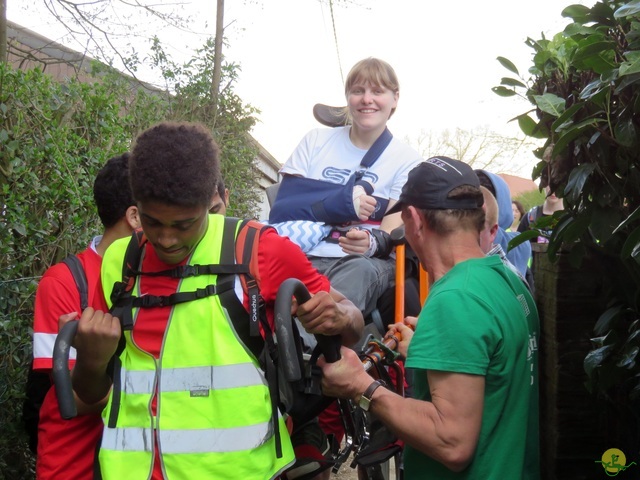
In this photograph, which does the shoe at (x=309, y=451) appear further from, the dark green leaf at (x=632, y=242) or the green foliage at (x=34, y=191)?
the green foliage at (x=34, y=191)

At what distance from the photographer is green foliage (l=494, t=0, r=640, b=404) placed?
2508 millimetres

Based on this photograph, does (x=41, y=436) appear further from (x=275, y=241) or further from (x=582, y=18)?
(x=582, y=18)

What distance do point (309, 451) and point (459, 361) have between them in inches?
39.0

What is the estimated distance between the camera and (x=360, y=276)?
3.96 m

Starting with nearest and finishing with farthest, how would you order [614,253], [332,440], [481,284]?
[481,284]
[614,253]
[332,440]

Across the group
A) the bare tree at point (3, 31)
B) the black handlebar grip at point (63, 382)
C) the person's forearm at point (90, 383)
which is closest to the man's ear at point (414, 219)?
the person's forearm at point (90, 383)

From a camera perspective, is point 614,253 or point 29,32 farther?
point 29,32

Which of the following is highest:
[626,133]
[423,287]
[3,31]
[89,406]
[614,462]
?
[3,31]

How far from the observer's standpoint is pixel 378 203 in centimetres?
426

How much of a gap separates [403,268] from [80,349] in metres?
2.04

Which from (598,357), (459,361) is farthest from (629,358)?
(459,361)

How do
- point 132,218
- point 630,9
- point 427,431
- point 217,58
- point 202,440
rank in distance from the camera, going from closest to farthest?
1. point 630,9
2. point 202,440
3. point 427,431
4. point 132,218
5. point 217,58

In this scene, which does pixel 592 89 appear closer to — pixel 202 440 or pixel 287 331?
pixel 287 331

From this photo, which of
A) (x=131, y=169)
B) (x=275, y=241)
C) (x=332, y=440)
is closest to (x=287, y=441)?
(x=275, y=241)
